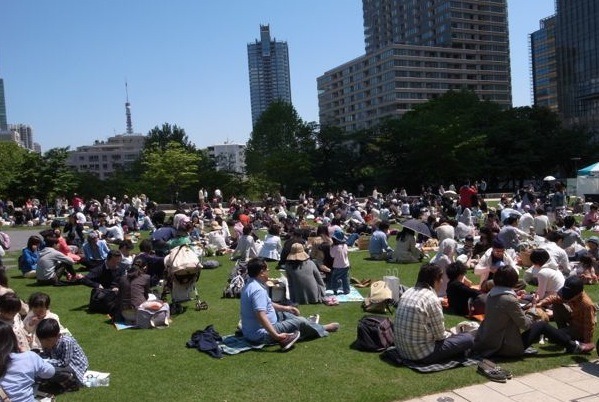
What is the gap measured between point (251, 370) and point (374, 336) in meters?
1.67

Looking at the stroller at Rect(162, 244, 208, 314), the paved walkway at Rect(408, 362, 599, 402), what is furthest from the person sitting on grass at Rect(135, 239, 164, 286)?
the paved walkway at Rect(408, 362, 599, 402)

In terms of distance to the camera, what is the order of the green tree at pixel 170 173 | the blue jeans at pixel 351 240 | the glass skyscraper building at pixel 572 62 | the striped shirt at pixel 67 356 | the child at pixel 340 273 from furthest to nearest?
the glass skyscraper building at pixel 572 62, the green tree at pixel 170 173, the blue jeans at pixel 351 240, the child at pixel 340 273, the striped shirt at pixel 67 356

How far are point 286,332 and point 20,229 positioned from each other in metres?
24.3

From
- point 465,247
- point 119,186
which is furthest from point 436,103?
point 465,247

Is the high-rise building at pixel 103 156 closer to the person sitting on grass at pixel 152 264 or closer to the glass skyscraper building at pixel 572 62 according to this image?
the glass skyscraper building at pixel 572 62

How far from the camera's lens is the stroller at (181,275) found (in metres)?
9.58

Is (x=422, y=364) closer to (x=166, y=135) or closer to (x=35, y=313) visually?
(x=35, y=313)

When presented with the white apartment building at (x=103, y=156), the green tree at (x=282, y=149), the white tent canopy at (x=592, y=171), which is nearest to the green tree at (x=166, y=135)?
the green tree at (x=282, y=149)

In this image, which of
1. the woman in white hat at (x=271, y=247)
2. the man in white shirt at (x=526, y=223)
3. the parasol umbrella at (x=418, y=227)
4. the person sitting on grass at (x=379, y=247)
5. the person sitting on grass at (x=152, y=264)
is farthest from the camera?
the man in white shirt at (x=526, y=223)

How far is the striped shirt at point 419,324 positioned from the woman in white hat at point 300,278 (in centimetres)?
354

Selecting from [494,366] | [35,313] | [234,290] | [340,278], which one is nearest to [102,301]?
[234,290]

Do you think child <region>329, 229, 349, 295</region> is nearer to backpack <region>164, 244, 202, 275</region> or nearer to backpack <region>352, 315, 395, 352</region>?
backpack <region>164, 244, 202, 275</region>

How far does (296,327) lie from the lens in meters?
7.48

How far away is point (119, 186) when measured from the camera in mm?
64312
